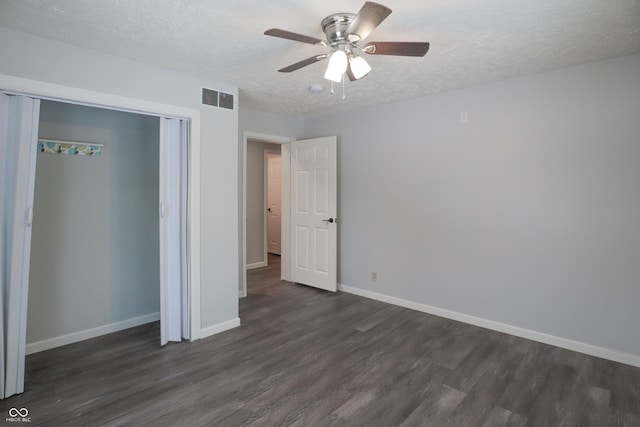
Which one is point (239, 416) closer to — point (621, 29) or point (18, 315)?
point (18, 315)

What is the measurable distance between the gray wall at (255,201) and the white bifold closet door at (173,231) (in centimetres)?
297

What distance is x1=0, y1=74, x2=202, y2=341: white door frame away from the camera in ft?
7.59

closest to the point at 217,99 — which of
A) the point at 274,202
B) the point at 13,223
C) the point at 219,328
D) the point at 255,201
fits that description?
the point at 13,223

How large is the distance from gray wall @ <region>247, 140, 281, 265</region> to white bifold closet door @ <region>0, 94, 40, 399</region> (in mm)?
3885

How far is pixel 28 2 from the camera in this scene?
1.95m

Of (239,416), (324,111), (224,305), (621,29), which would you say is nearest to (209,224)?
(224,305)

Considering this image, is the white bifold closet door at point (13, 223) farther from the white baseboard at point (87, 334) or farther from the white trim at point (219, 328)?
the white trim at point (219, 328)

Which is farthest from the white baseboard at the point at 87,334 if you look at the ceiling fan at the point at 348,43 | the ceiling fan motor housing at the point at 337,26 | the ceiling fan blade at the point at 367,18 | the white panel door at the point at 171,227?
the ceiling fan blade at the point at 367,18

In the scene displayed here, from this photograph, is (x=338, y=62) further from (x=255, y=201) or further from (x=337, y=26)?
(x=255, y=201)

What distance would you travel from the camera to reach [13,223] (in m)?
2.28

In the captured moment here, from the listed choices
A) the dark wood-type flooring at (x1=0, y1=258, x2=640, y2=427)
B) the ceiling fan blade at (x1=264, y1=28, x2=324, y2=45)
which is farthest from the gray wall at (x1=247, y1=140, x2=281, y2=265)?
the ceiling fan blade at (x1=264, y1=28, x2=324, y2=45)

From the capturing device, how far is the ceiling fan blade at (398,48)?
6.36 feet

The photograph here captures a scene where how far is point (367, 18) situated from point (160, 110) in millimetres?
1991

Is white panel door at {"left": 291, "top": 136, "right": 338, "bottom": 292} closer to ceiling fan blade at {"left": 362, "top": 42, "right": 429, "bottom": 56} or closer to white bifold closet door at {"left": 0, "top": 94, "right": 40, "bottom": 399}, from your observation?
ceiling fan blade at {"left": 362, "top": 42, "right": 429, "bottom": 56}
